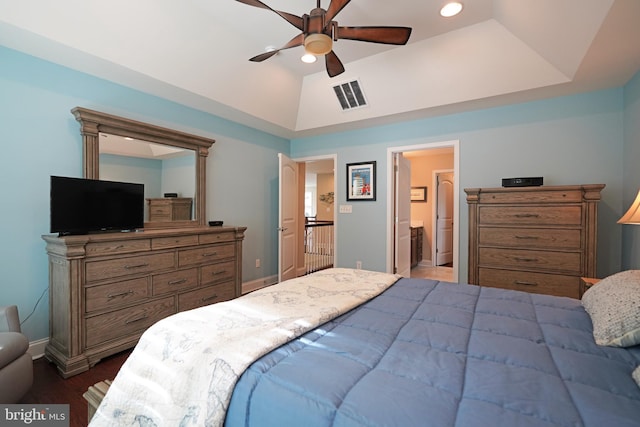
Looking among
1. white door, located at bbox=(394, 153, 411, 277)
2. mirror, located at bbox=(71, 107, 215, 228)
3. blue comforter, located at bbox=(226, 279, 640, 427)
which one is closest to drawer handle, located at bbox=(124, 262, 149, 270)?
mirror, located at bbox=(71, 107, 215, 228)

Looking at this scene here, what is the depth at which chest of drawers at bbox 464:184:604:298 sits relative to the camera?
101 inches

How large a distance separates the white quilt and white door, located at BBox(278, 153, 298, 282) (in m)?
2.82

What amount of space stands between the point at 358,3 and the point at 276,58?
4.00ft

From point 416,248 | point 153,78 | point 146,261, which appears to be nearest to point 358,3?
point 153,78

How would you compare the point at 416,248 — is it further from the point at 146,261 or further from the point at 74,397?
the point at 74,397

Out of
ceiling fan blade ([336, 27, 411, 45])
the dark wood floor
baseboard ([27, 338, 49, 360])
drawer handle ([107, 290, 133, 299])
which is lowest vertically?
the dark wood floor

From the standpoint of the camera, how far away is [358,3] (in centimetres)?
237

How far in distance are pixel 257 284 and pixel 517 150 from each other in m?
3.87

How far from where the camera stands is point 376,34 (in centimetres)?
202

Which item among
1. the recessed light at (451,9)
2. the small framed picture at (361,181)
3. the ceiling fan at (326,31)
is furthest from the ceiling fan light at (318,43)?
the small framed picture at (361,181)

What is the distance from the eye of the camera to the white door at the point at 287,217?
14.0 feet

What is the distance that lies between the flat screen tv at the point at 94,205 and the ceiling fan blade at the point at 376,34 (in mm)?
2323

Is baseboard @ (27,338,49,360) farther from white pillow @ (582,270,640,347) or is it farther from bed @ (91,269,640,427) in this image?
white pillow @ (582,270,640,347)

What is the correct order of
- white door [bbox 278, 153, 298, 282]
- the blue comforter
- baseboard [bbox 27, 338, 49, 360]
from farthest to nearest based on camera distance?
white door [bbox 278, 153, 298, 282] → baseboard [bbox 27, 338, 49, 360] → the blue comforter
